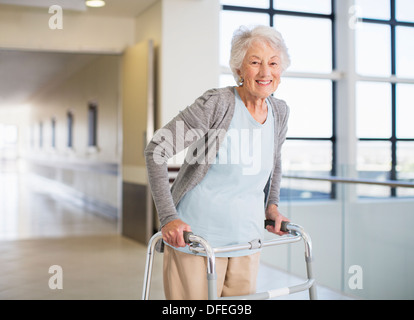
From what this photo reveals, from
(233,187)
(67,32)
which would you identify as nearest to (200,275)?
(233,187)

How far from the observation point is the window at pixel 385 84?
7371mm

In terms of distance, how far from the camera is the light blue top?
1.55 meters

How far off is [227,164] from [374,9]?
22.1 feet

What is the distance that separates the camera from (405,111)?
7656mm

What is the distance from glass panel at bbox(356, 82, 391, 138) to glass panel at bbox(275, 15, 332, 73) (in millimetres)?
633

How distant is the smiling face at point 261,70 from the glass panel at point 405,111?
6.62m

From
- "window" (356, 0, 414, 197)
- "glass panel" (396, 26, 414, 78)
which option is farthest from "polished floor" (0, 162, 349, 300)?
"glass panel" (396, 26, 414, 78)

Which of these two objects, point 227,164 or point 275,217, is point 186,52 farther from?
point 227,164

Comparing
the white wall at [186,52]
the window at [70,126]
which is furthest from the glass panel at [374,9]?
the window at [70,126]

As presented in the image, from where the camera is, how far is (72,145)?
42.6 feet
